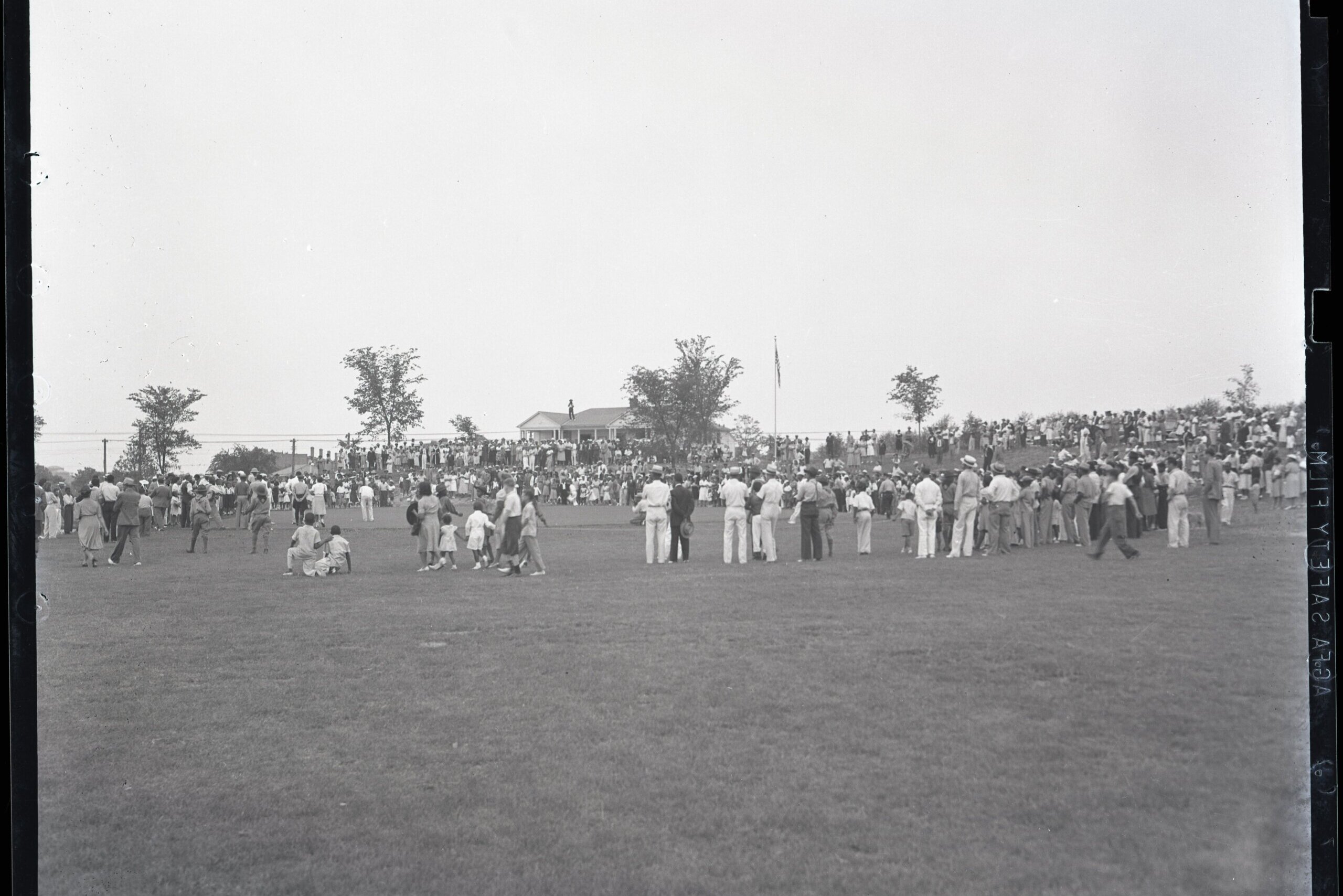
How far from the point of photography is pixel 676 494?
1502cm

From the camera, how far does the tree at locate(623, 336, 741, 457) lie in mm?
11047

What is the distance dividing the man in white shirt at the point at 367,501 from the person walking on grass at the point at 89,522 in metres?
4.10

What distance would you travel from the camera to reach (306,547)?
1455 cm

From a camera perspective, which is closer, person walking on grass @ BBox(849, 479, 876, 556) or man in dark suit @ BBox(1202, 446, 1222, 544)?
man in dark suit @ BBox(1202, 446, 1222, 544)

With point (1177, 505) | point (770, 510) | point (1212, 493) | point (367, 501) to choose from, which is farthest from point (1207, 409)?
point (367, 501)

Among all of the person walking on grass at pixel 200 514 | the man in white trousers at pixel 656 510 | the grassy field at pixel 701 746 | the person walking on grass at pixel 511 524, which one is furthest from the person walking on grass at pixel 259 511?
the man in white trousers at pixel 656 510

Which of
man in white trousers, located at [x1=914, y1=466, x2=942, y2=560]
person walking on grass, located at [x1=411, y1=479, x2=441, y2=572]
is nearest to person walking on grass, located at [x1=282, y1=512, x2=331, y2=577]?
person walking on grass, located at [x1=411, y1=479, x2=441, y2=572]

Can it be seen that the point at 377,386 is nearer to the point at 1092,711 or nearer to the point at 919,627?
the point at 919,627

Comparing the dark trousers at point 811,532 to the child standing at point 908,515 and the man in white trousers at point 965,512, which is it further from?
the man in white trousers at point 965,512

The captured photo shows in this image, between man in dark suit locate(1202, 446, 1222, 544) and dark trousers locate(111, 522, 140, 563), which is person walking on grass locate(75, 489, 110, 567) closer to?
dark trousers locate(111, 522, 140, 563)

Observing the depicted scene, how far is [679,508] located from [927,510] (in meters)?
4.24

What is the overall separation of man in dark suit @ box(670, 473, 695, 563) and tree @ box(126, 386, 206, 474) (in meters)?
7.56

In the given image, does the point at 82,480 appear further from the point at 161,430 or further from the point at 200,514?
the point at 161,430

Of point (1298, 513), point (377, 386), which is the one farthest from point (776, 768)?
point (377, 386)
